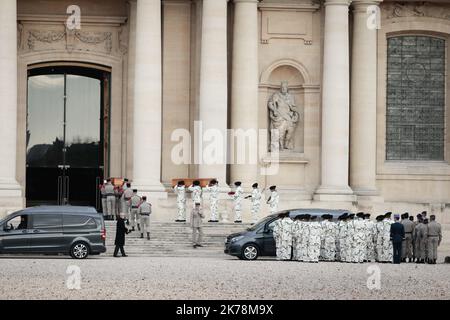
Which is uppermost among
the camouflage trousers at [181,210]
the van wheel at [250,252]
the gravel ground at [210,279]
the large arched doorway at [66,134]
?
the large arched doorway at [66,134]

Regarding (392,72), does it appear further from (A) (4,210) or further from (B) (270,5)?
(A) (4,210)

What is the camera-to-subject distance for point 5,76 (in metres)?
56.7

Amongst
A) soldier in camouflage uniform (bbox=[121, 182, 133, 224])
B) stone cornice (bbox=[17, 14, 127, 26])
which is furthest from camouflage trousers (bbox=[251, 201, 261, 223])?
stone cornice (bbox=[17, 14, 127, 26])

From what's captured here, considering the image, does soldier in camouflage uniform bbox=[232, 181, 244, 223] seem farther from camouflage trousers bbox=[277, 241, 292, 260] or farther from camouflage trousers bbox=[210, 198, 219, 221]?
camouflage trousers bbox=[277, 241, 292, 260]

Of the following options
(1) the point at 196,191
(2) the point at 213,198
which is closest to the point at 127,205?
(1) the point at 196,191

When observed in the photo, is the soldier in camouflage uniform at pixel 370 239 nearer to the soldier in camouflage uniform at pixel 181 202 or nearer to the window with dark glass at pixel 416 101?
the soldier in camouflage uniform at pixel 181 202

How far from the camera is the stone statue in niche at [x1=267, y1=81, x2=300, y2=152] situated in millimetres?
62156

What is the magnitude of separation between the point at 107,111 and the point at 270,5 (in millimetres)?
8573

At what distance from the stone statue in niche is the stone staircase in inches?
278

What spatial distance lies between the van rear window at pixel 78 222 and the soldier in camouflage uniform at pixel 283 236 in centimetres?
622

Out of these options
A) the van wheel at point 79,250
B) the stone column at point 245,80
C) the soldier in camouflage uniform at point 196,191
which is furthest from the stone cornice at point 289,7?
the van wheel at point 79,250

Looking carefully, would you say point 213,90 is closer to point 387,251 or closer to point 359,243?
point 359,243

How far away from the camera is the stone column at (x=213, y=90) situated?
58500 millimetres
